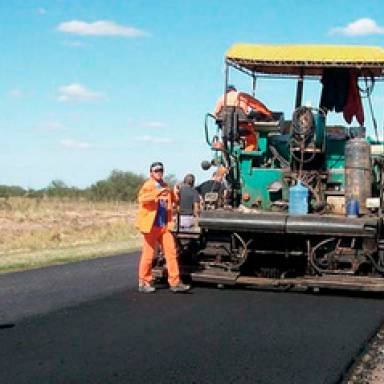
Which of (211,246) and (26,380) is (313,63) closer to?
(211,246)

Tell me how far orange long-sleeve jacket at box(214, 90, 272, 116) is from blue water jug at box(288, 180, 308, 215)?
4.31 feet

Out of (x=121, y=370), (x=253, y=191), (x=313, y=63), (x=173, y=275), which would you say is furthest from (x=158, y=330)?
(x=313, y=63)

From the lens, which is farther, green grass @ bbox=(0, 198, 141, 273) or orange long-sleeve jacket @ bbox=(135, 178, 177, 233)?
green grass @ bbox=(0, 198, 141, 273)

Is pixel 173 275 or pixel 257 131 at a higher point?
pixel 257 131

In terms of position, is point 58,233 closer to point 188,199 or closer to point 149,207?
point 188,199

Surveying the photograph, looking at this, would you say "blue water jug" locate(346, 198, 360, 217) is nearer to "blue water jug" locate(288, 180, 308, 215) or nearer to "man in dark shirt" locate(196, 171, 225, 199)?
"blue water jug" locate(288, 180, 308, 215)

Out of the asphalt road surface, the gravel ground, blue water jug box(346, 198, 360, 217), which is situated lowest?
the gravel ground

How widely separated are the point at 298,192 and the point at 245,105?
148 cm

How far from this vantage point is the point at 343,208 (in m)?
10.9

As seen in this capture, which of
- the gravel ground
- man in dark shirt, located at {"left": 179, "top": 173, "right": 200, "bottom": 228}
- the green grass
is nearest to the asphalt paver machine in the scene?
man in dark shirt, located at {"left": 179, "top": 173, "right": 200, "bottom": 228}

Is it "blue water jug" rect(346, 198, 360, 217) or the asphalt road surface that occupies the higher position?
"blue water jug" rect(346, 198, 360, 217)

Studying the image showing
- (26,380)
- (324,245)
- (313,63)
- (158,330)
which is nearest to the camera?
(26,380)

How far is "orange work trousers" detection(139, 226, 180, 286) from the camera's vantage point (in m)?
10.5

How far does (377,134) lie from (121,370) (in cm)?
652
